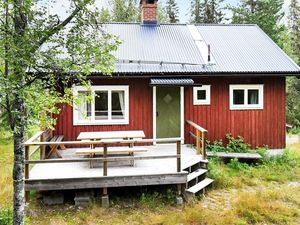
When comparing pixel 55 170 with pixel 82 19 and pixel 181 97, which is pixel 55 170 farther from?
pixel 181 97

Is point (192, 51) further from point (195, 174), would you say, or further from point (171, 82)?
point (195, 174)

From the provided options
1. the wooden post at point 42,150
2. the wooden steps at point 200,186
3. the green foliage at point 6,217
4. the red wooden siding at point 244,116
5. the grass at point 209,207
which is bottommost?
the grass at point 209,207

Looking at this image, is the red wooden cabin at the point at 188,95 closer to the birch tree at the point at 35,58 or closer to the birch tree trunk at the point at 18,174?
the birch tree at the point at 35,58

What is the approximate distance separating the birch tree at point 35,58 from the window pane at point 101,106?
482 centimetres

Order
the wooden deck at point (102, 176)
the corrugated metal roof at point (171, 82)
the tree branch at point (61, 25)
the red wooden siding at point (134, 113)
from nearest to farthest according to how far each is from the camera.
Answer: the tree branch at point (61, 25), the wooden deck at point (102, 176), the corrugated metal roof at point (171, 82), the red wooden siding at point (134, 113)

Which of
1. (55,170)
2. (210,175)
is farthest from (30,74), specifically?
(210,175)

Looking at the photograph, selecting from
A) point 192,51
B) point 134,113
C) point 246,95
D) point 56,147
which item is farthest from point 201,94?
point 56,147

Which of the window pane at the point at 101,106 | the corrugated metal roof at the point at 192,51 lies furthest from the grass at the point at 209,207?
the corrugated metal roof at the point at 192,51

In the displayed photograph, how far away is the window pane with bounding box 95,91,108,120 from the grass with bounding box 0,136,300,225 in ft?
9.77

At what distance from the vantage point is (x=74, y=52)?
4.04m

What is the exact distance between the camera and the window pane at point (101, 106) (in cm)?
912

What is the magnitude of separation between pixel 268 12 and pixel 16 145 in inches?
870

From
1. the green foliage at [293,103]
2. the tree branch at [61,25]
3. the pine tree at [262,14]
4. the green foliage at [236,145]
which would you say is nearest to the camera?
the tree branch at [61,25]

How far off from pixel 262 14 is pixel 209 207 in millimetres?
19335
